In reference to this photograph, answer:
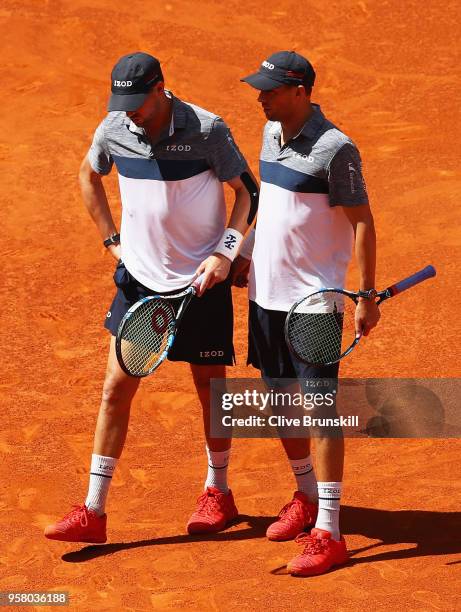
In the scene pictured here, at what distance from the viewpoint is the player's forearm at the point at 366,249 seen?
6.61 metres

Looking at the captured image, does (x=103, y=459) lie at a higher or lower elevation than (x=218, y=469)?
higher

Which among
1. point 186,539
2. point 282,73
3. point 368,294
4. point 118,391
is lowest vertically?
point 186,539

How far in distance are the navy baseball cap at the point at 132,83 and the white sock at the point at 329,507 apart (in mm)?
2188

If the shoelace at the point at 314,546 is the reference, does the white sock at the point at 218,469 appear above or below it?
above

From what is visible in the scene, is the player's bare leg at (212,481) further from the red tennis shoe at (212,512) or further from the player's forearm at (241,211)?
the player's forearm at (241,211)

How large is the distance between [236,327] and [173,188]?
3.49 meters

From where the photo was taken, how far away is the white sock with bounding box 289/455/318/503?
7.28m

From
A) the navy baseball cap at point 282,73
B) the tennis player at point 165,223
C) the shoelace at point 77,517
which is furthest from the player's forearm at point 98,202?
the shoelace at point 77,517

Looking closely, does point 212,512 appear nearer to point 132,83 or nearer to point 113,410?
point 113,410

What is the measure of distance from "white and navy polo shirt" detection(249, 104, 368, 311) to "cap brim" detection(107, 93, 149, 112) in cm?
71

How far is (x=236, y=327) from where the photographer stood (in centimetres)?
1036

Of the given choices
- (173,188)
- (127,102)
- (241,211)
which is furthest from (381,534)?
(127,102)

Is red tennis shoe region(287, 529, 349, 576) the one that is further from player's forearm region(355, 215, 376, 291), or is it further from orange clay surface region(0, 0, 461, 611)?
player's forearm region(355, 215, 376, 291)

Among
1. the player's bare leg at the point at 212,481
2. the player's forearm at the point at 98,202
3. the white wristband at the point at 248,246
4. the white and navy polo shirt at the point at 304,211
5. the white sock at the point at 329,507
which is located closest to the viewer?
the white and navy polo shirt at the point at 304,211
